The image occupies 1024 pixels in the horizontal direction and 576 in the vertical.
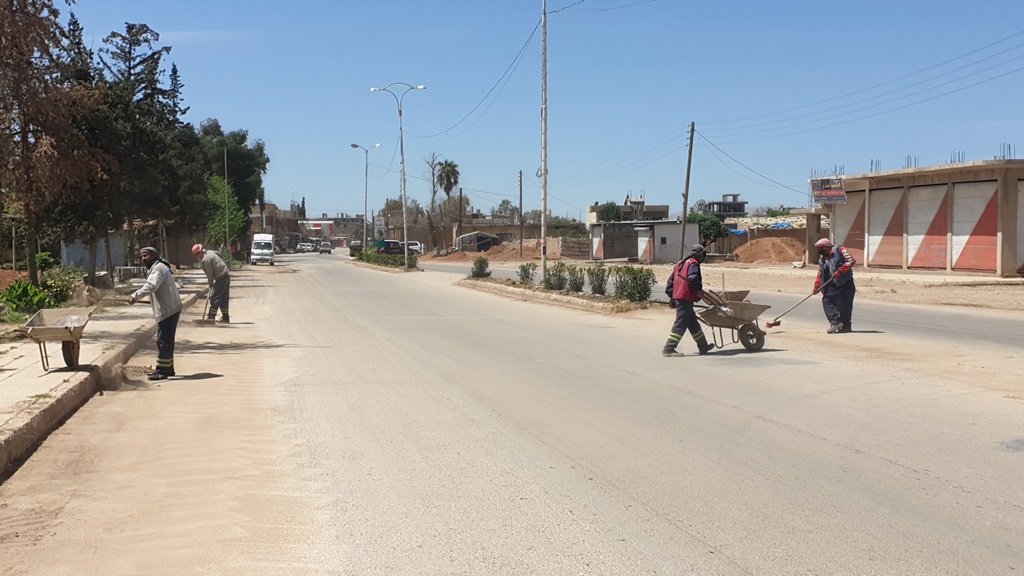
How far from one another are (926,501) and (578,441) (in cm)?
271

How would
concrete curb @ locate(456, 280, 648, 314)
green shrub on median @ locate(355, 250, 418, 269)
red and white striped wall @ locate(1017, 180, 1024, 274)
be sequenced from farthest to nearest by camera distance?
green shrub on median @ locate(355, 250, 418, 269) → red and white striped wall @ locate(1017, 180, 1024, 274) → concrete curb @ locate(456, 280, 648, 314)

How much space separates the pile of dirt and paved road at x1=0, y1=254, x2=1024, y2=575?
50.4m

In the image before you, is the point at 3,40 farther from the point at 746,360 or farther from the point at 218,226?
the point at 218,226

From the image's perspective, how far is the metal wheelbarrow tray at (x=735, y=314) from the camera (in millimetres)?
12750

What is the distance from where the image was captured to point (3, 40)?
1310 cm

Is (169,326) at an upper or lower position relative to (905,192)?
lower

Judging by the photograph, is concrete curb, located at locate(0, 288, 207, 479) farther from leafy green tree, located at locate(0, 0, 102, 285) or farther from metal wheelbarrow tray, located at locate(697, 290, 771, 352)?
metal wheelbarrow tray, located at locate(697, 290, 771, 352)

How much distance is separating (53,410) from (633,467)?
542 centimetres

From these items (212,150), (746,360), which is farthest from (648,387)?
(212,150)

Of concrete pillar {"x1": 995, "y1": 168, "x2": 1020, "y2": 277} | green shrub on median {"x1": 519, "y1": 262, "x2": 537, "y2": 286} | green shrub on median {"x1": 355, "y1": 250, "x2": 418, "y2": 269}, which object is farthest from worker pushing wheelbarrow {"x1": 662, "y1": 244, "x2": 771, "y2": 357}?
green shrub on median {"x1": 355, "y1": 250, "x2": 418, "y2": 269}

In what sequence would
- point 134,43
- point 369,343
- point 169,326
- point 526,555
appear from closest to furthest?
point 526,555 < point 169,326 < point 369,343 < point 134,43

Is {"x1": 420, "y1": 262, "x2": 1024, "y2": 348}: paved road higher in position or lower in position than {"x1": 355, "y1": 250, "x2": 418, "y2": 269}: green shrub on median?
higher

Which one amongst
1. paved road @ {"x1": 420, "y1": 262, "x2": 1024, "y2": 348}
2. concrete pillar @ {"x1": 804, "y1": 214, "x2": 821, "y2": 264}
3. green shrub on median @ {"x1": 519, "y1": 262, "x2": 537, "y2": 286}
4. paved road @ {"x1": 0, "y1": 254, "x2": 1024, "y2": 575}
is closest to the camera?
paved road @ {"x1": 0, "y1": 254, "x2": 1024, "y2": 575}

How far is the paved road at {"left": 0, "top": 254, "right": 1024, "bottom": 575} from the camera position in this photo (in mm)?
4789
